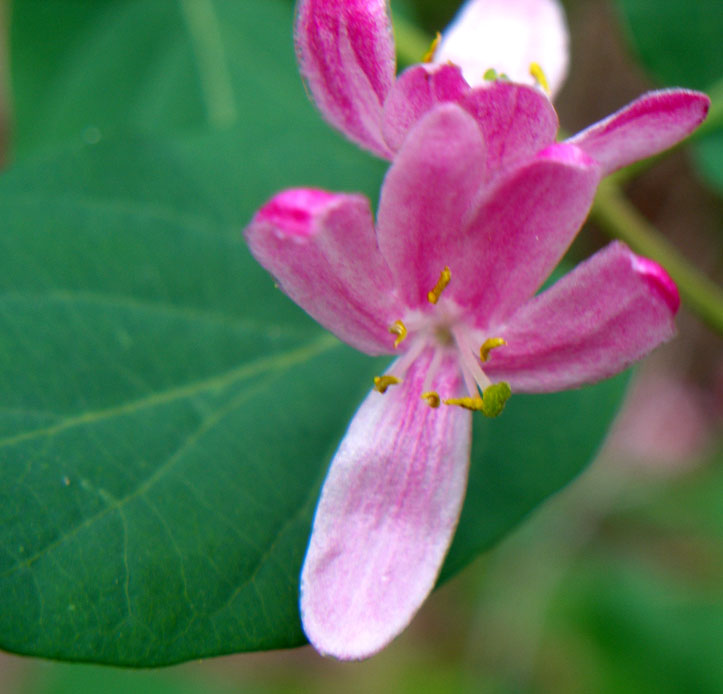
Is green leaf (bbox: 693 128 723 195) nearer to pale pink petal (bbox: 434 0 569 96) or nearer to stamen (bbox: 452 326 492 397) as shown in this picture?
pale pink petal (bbox: 434 0 569 96)

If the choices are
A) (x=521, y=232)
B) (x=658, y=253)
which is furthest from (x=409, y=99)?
(x=658, y=253)

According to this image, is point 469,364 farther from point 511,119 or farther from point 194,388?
point 194,388

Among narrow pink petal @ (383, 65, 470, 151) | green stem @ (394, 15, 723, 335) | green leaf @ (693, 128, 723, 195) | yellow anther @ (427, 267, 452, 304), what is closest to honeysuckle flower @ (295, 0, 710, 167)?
narrow pink petal @ (383, 65, 470, 151)

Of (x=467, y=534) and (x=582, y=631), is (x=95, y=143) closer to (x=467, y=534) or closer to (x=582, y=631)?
(x=467, y=534)

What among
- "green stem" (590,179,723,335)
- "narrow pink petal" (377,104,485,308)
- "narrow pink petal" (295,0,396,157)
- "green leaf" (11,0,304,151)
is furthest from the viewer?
"green leaf" (11,0,304,151)

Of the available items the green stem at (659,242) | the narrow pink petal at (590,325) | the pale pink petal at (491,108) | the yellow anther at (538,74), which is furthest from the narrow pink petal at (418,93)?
the green stem at (659,242)

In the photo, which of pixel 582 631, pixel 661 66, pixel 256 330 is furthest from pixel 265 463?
pixel 582 631

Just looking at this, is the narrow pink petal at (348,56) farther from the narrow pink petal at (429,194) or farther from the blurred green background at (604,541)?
the blurred green background at (604,541)
